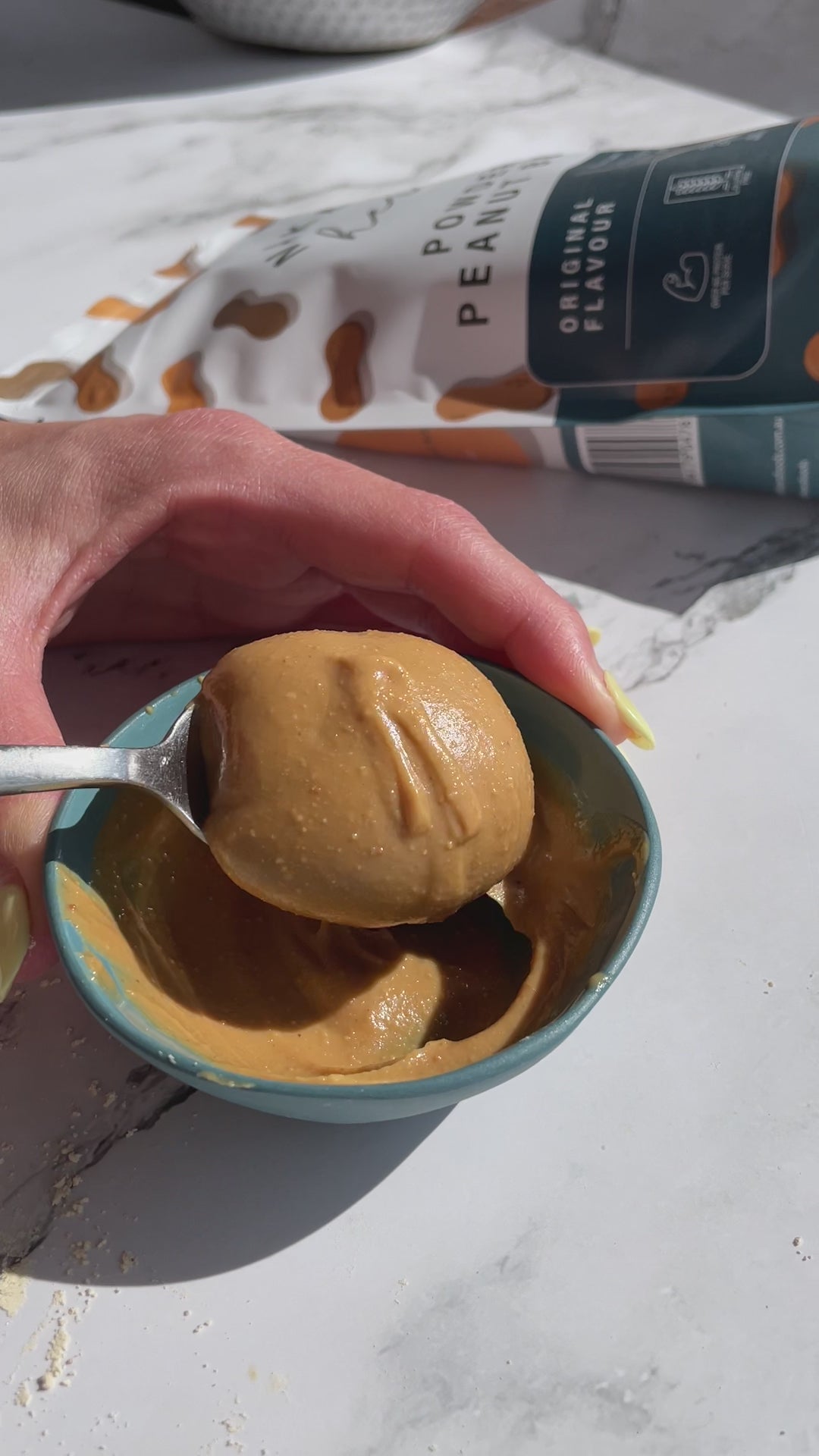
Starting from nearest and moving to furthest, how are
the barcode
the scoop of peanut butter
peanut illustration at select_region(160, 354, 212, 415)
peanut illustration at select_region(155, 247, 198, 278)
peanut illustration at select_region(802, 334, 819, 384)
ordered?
the scoop of peanut butter
peanut illustration at select_region(802, 334, 819, 384)
the barcode
peanut illustration at select_region(160, 354, 212, 415)
peanut illustration at select_region(155, 247, 198, 278)

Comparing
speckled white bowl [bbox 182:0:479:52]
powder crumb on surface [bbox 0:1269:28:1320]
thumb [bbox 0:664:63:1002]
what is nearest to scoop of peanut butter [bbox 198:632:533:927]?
thumb [bbox 0:664:63:1002]

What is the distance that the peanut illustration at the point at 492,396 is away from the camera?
1.16 m

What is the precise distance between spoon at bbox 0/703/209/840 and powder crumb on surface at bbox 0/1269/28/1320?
29cm

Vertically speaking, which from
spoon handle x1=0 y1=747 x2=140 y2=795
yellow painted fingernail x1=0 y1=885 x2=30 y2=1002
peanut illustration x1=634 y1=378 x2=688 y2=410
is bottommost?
yellow painted fingernail x1=0 y1=885 x2=30 y2=1002

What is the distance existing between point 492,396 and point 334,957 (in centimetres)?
67

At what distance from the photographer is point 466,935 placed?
32.7 inches

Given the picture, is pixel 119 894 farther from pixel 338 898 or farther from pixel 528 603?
pixel 528 603

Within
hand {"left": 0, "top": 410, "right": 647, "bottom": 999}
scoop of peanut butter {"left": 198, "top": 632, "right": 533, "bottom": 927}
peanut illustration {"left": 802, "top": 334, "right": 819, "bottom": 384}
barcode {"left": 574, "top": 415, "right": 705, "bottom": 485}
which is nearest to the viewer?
scoop of peanut butter {"left": 198, "top": 632, "right": 533, "bottom": 927}

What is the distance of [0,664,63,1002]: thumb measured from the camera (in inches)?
27.9

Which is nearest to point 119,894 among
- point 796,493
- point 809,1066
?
point 809,1066

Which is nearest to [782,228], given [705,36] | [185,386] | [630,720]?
[630,720]

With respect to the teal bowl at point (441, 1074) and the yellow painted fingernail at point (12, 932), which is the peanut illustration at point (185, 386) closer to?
the teal bowl at point (441, 1074)

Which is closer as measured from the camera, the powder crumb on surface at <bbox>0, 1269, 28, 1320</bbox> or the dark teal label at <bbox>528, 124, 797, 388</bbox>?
the powder crumb on surface at <bbox>0, 1269, 28, 1320</bbox>

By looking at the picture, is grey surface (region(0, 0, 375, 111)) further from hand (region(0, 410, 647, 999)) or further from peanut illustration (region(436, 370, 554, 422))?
hand (region(0, 410, 647, 999))
